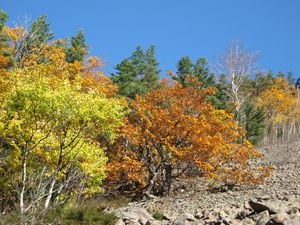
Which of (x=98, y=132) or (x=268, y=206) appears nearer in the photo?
(x=268, y=206)

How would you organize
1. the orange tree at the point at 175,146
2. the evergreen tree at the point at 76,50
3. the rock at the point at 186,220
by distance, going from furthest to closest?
the evergreen tree at the point at 76,50
the orange tree at the point at 175,146
the rock at the point at 186,220

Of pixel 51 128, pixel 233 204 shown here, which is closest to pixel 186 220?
pixel 233 204

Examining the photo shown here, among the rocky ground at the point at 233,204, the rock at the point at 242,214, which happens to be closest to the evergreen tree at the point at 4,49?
the rocky ground at the point at 233,204

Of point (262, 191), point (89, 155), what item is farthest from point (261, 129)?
point (89, 155)

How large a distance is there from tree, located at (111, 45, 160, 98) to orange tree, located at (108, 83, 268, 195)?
882 centimetres

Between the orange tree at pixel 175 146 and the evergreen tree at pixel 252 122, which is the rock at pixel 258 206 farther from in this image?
the evergreen tree at pixel 252 122

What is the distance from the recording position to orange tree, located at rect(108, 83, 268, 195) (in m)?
26.2

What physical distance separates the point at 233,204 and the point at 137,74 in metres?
28.6

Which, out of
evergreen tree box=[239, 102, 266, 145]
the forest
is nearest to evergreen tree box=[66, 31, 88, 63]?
the forest

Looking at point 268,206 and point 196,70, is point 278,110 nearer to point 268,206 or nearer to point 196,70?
point 196,70

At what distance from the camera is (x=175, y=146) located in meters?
27.2

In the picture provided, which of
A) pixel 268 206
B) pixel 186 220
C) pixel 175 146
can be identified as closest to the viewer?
pixel 268 206

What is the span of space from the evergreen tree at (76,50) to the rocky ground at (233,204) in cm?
1557

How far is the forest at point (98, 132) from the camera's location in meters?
17.5
